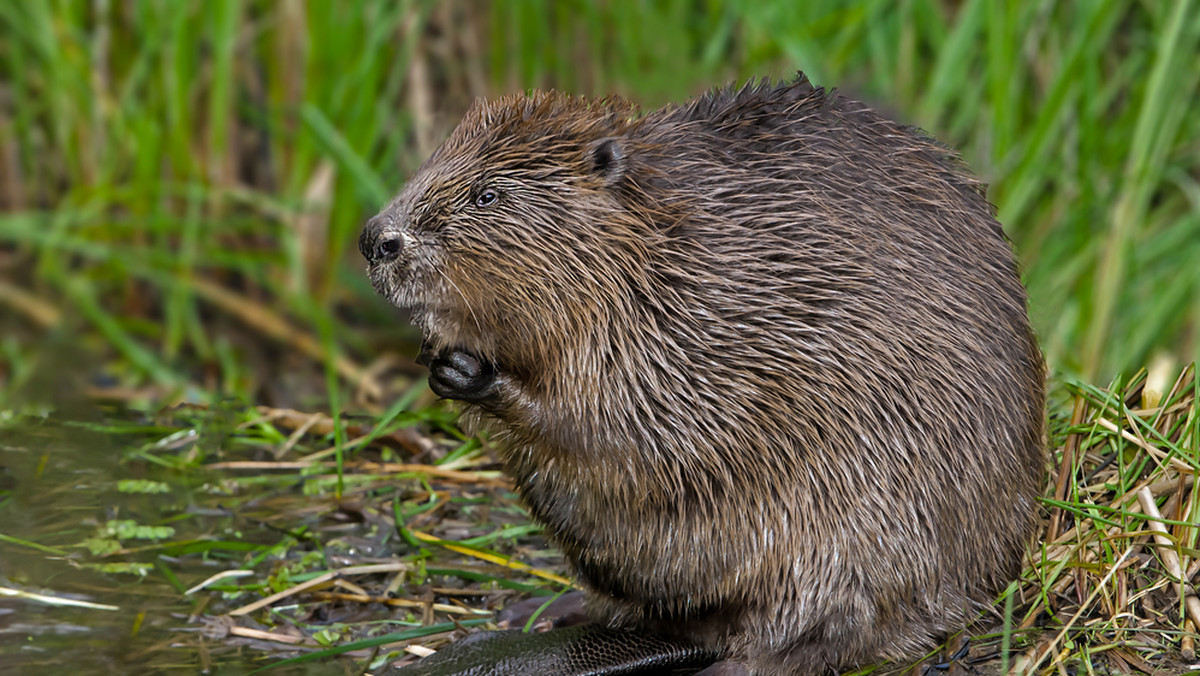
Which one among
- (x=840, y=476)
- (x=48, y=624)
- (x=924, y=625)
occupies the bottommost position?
(x=924, y=625)

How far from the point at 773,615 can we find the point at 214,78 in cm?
340

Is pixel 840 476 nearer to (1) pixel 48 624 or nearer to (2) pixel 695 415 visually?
(2) pixel 695 415

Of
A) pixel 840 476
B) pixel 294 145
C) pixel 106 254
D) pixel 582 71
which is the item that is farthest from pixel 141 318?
pixel 840 476

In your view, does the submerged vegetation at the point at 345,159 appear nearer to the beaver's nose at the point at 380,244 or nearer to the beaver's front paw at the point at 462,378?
the beaver's front paw at the point at 462,378

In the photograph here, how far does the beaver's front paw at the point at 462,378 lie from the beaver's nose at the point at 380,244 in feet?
0.69

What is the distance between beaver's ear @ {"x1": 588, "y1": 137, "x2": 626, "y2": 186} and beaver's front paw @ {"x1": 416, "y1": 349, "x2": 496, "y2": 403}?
1.33 ft

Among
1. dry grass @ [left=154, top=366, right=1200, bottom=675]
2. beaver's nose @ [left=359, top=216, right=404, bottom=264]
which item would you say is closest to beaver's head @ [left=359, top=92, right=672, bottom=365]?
beaver's nose @ [left=359, top=216, right=404, bottom=264]

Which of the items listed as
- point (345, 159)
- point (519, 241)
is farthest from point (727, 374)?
point (345, 159)

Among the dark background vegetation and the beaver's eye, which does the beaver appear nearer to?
the beaver's eye

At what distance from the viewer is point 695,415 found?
7.78ft

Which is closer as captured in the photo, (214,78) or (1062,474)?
(1062,474)

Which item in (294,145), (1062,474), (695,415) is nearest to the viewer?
(695,415)

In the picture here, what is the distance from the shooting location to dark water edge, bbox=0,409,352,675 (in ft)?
8.05

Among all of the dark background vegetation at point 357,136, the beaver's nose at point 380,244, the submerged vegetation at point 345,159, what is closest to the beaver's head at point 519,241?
the beaver's nose at point 380,244
